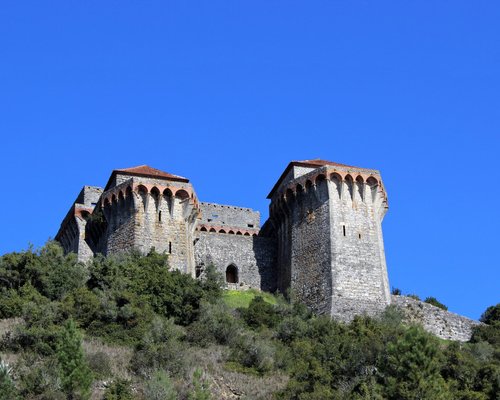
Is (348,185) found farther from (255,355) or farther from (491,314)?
(255,355)

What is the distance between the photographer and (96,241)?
51.3 metres

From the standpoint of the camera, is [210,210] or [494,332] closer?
[494,332]

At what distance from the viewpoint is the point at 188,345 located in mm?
38844

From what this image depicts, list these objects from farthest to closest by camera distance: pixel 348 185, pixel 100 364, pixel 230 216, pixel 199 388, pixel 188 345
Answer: pixel 230 216 < pixel 348 185 < pixel 188 345 < pixel 100 364 < pixel 199 388

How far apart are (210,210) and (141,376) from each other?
23619 mm

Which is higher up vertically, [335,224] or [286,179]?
[286,179]

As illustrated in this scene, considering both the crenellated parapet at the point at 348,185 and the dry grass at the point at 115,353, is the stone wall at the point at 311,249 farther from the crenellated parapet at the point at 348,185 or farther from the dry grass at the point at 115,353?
the dry grass at the point at 115,353

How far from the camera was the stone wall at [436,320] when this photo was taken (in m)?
47.0

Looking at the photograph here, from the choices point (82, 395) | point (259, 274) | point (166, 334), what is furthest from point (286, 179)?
point (82, 395)

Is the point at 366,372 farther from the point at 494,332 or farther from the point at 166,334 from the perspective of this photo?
the point at 494,332

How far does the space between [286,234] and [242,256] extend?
9.09ft

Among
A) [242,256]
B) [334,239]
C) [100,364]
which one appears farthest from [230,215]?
[100,364]

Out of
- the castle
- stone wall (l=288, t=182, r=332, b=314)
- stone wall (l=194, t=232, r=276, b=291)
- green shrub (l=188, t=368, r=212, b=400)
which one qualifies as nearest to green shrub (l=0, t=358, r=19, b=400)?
green shrub (l=188, t=368, r=212, b=400)

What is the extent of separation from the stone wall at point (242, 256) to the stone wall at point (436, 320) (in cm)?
651
